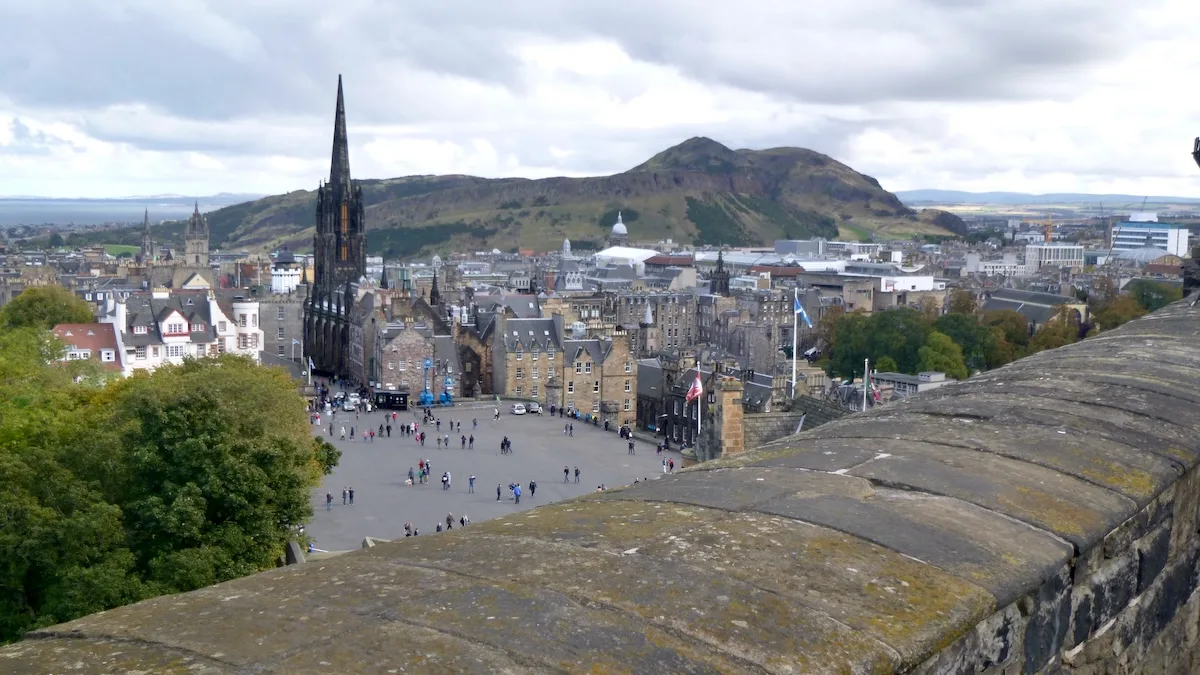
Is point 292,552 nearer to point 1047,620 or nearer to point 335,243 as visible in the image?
point 1047,620

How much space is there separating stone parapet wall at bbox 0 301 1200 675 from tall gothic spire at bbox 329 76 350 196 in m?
73.4

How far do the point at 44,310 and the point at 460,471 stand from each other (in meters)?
26.4

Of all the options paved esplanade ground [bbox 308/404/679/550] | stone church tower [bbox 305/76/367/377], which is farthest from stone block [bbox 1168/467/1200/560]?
stone church tower [bbox 305/76/367/377]

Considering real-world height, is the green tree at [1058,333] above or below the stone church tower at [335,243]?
below

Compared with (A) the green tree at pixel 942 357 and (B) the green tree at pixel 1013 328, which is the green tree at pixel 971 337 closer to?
(B) the green tree at pixel 1013 328

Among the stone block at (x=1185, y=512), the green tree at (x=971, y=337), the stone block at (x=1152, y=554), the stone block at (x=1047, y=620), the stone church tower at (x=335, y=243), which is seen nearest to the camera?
the stone block at (x=1047, y=620)

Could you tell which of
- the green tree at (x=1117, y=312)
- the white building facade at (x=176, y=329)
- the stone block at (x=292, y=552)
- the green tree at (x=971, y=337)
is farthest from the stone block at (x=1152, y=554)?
the green tree at (x=1117, y=312)

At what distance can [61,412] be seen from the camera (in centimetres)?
2450

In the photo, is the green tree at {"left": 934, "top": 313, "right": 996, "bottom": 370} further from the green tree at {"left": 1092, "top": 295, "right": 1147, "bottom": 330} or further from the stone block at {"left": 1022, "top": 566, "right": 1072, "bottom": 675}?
the stone block at {"left": 1022, "top": 566, "right": 1072, "bottom": 675}

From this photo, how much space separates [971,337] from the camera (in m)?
65.0

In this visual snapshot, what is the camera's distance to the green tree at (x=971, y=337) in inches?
2518

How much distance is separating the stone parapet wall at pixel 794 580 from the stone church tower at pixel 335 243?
68874 mm

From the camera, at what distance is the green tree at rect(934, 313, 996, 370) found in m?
64.0

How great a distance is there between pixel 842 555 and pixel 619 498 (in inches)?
33.0
